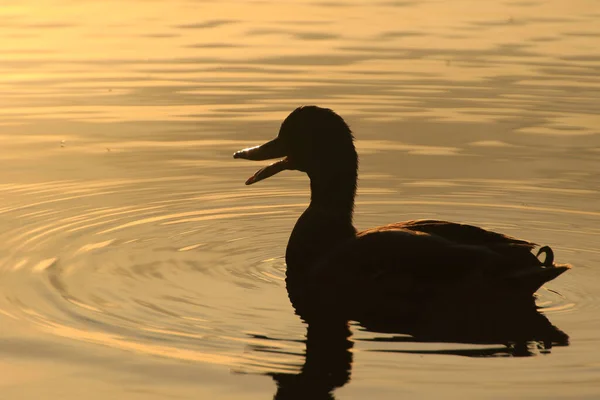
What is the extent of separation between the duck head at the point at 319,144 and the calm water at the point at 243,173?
28.6 inches

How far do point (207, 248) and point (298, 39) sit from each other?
9837mm

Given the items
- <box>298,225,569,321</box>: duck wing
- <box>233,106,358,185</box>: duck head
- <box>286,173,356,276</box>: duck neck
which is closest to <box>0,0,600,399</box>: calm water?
<box>286,173,356,276</box>: duck neck

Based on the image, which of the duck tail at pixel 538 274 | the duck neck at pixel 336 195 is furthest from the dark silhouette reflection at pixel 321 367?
the duck neck at pixel 336 195

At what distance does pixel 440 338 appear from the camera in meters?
7.89

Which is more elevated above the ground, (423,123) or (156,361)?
(423,123)

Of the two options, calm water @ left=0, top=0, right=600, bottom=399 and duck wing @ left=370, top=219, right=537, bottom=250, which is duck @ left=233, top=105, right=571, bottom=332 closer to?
duck wing @ left=370, top=219, right=537, bottom=250

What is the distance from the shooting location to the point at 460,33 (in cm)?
1966

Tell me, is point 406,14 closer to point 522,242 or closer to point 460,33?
point 460,33

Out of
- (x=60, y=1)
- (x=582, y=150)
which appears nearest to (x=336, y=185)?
(x=582, y=150)

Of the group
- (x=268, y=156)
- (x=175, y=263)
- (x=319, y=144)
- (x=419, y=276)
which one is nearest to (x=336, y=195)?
(x=319, y=144)

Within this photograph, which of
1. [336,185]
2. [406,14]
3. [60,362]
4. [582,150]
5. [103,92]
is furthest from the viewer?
[406,14]

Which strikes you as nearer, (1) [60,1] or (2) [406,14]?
(2) [406,14]

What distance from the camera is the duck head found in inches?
383

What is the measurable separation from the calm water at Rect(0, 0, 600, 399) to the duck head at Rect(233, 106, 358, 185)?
73 cm
